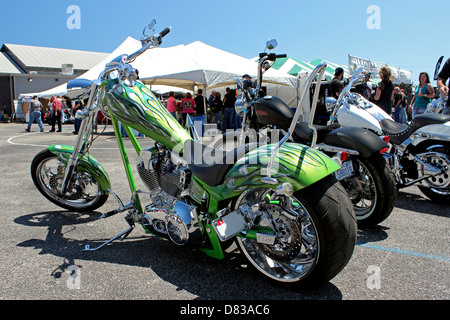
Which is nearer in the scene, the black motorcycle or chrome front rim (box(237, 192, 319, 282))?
chrome front rim (box(237, 192, 319, 282))

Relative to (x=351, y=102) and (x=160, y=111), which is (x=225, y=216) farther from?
(x=351, y=102)

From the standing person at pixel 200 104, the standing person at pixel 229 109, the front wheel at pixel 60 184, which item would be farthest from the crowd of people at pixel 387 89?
the standing person at pixel 200 104

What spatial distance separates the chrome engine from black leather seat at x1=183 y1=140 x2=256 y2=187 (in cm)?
17

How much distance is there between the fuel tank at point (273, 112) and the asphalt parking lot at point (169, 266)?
4.49 ft

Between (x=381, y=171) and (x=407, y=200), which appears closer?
(x=381, y=171)

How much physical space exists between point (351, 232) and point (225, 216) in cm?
79

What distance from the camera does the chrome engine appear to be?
2535mm

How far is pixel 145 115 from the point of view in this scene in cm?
275

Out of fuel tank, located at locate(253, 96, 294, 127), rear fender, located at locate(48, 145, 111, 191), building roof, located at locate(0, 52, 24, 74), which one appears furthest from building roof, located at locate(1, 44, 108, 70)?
fuel tank, located at locate(253, 96, 294, 127)

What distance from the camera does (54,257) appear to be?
2.83m

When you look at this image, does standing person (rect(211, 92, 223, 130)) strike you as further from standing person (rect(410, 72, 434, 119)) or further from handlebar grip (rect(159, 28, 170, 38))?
handlebar grip (rect(159, 28, 170, 38))

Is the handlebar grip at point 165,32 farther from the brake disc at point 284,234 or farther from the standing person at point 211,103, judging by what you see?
the standing person at point 211,103

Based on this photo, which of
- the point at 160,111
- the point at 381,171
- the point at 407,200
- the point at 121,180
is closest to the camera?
the point at 160,111
